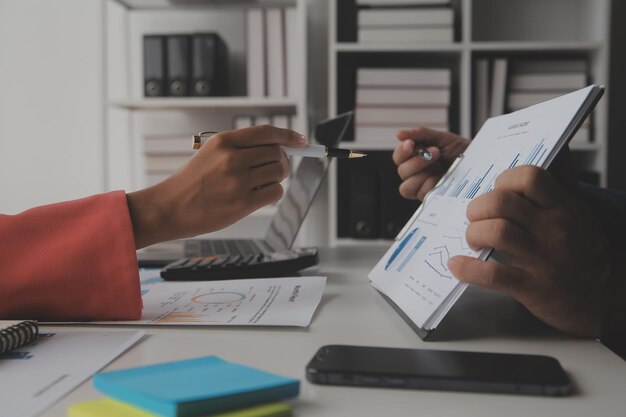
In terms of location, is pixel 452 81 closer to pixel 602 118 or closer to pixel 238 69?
pixel 602 118

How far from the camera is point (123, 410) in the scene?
1.01 feet

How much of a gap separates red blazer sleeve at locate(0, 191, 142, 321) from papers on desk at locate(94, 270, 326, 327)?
0.03 metres

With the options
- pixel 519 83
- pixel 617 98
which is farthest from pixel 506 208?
pixel 617 98

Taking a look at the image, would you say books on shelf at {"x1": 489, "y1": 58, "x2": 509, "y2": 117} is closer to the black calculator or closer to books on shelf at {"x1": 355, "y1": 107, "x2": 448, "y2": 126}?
books on shelf at {"x1": 355, "y1": 107, "x2": 448, "y2": 126}

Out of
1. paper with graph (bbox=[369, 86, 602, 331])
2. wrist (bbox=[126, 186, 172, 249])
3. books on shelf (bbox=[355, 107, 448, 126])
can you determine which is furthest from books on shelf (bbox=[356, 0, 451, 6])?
wrist (bbox=[126, 186, 172, 249])

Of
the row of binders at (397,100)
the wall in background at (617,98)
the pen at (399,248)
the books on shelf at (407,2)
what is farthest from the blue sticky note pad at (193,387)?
the wall in background at (617,98)

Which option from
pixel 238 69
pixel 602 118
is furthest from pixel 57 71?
pixel 602 118

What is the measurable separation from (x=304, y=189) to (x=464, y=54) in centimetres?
109

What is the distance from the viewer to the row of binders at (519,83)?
76.9 inches

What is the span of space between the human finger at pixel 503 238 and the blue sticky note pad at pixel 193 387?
204mm

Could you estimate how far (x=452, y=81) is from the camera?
80.3 inches

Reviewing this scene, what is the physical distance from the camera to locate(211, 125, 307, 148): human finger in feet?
2.09

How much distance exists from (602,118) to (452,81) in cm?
51

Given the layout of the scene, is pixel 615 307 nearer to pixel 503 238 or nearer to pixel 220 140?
pixel 503 238
